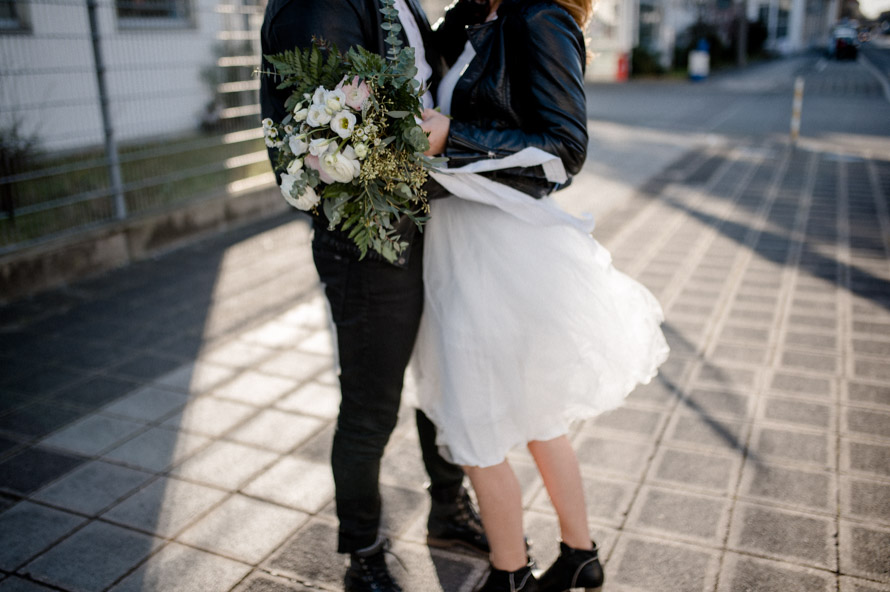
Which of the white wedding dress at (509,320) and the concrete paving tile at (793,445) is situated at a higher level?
the white wedding dress at (509,320)

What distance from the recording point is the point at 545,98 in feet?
6.35

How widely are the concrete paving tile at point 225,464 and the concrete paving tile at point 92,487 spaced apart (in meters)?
0.17

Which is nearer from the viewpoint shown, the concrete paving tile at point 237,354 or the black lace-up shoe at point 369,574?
the black lace-up shoe at point 369,574

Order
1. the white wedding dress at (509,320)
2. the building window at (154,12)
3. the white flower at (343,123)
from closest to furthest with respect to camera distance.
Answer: the white flower at (343,123) < the white wedding dress at (509,320) < the building window at (154,12)

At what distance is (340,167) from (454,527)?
4.58 ft

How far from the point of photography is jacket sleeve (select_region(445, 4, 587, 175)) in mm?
1912

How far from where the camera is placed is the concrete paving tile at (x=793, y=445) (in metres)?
3.04

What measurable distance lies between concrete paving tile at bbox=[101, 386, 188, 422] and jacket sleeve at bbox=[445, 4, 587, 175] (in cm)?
229

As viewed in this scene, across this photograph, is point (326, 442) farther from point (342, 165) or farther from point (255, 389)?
point (342, 165)

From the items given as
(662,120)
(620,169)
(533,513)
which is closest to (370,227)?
(533,513)

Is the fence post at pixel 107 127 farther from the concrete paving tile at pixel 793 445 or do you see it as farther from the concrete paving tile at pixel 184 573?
the concrete paving tile at pixel 793 445

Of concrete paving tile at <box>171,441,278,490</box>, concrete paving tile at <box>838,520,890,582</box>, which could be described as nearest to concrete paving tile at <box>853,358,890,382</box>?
concrete paving tile at <box>838,520,890,582</box>

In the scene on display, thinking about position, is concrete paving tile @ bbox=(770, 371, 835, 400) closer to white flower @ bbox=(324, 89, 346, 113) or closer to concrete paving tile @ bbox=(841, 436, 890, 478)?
concrete paving tile @ bbox=(841, 436, 890, 478)

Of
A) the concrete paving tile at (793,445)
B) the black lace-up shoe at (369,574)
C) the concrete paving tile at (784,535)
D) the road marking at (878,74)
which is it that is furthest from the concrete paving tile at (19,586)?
the road marking at (878,74)
